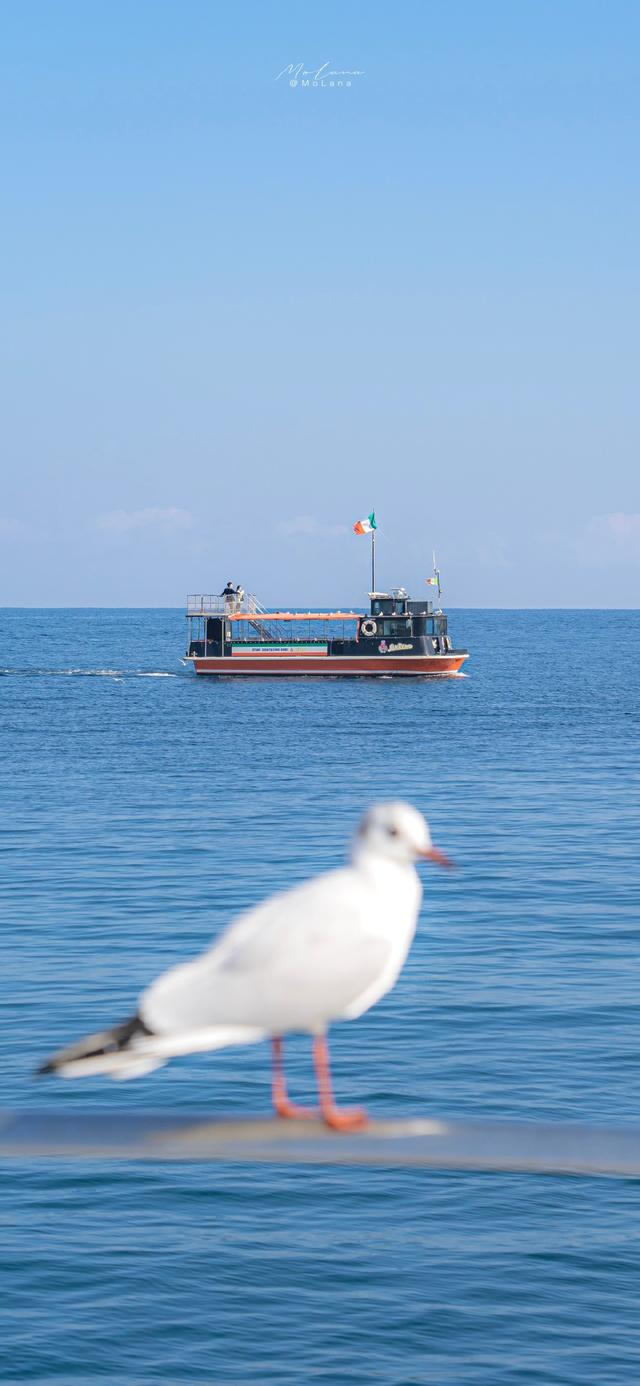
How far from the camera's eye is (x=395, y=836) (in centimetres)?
309

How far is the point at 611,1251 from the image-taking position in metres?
20.7

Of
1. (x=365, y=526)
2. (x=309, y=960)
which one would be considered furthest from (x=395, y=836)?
(x=365, y=526)

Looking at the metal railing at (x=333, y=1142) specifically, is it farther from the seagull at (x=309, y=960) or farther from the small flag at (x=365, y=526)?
the small flag at (x=365, y=526)

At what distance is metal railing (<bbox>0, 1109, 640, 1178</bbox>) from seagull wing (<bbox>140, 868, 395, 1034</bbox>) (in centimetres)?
21

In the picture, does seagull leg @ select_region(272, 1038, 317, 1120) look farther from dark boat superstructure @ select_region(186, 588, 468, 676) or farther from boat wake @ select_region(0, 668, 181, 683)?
boat wake @ select_region(0, 668, 181, 683)

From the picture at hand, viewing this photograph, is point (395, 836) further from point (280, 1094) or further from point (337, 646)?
point (337, 646)

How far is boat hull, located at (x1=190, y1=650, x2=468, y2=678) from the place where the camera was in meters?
116

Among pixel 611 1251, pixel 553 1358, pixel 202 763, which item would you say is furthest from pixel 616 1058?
pixel 202 763

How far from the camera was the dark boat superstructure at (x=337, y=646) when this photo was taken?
108625 millimetres

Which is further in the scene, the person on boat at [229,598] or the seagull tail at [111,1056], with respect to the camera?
the person on boat at [229,598]

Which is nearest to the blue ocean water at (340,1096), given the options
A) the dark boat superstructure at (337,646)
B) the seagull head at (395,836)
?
the seagull head at (395,836)

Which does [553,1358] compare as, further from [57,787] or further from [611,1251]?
[57,787]

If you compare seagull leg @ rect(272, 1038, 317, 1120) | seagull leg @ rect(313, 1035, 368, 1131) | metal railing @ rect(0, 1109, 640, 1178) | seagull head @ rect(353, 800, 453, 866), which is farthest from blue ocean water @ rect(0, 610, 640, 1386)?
seagull head @ rect(353, 800, 453, 866)

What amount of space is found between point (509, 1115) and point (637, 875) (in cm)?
2263
